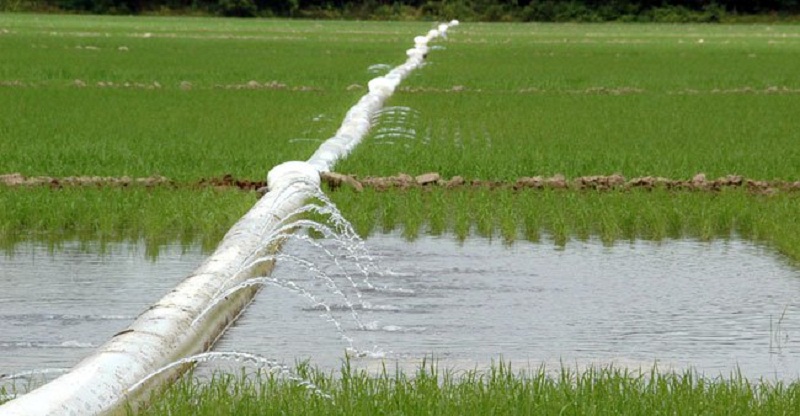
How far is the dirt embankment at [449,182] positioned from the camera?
12.4m

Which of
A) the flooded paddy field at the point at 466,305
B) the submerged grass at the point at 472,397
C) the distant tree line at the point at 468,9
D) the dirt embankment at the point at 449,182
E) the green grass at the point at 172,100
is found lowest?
the distant tree line at the point at 468,9

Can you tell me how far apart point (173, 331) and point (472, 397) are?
146 centimetres

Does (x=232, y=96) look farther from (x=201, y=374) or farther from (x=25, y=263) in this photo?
(x=201, y=374)

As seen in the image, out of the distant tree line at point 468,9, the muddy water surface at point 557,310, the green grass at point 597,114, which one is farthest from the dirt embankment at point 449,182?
the distant tree line at point 468,9

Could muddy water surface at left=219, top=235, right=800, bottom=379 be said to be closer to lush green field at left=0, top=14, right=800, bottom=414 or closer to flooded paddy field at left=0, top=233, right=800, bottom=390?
flooded paddy field at left=0, top=233, right=800, bottom=390

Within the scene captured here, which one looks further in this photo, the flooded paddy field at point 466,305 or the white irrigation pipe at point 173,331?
the flooded paddy field at point 466,305

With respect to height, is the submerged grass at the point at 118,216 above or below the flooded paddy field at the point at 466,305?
below

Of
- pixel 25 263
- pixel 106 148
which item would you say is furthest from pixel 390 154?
pixel 25 263

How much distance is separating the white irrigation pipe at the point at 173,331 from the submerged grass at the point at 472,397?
156mm

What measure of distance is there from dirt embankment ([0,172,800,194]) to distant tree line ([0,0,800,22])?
56.6 metres

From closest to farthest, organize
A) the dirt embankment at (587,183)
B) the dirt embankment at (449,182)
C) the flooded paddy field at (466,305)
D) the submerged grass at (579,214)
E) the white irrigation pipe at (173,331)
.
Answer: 1. the white irrigation pipe at (173,331)
2. the flooded paddy field at (466,305)
3. the submerged grass at (579,214)
4. the dirt embankment at (449,182)
5. the dirt embankment at (587,183)

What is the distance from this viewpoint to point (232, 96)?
2342cm

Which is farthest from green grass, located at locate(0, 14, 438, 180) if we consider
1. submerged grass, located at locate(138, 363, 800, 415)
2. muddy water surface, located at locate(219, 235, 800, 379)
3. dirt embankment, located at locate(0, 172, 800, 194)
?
submerged grass, located at locate(138, 363, 800, 415)

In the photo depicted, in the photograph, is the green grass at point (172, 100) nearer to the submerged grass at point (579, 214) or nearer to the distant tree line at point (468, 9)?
the submerged grass at point (579, 214)
